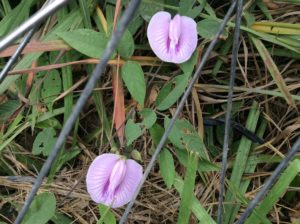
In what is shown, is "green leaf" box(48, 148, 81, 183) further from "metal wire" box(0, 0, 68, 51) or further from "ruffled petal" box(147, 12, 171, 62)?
"metal wire" box(0, 0, 68, 51)

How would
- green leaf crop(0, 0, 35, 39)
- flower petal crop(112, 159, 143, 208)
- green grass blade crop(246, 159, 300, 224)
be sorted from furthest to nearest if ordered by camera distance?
green leaf crop(0, 0, 35, 39), flower petal crop(112, 159, 143, 208), green grass blade crop(246, 159, 300, 224)

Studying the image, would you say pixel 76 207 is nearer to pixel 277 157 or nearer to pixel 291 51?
pixel 277 157

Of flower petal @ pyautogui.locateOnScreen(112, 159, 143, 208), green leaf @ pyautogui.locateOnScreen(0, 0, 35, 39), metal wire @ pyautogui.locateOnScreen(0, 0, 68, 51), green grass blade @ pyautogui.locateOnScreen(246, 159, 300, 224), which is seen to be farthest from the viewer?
green leaf @ pyautogui.locateOnScreen(0, 0, 35, 39)

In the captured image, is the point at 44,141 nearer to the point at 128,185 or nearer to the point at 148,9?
the point at 128,185

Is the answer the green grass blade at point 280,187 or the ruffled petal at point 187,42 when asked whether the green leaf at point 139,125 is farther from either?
the green grass blade at point 280,187

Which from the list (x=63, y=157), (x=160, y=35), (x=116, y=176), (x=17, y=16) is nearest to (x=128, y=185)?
(x=116, y=176)

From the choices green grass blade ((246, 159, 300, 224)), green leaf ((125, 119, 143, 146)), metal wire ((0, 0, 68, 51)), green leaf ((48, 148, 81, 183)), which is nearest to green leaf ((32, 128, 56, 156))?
green leaf ((48, 148, 81, 183))

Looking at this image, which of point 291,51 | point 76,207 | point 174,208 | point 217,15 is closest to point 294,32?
point 291,51
